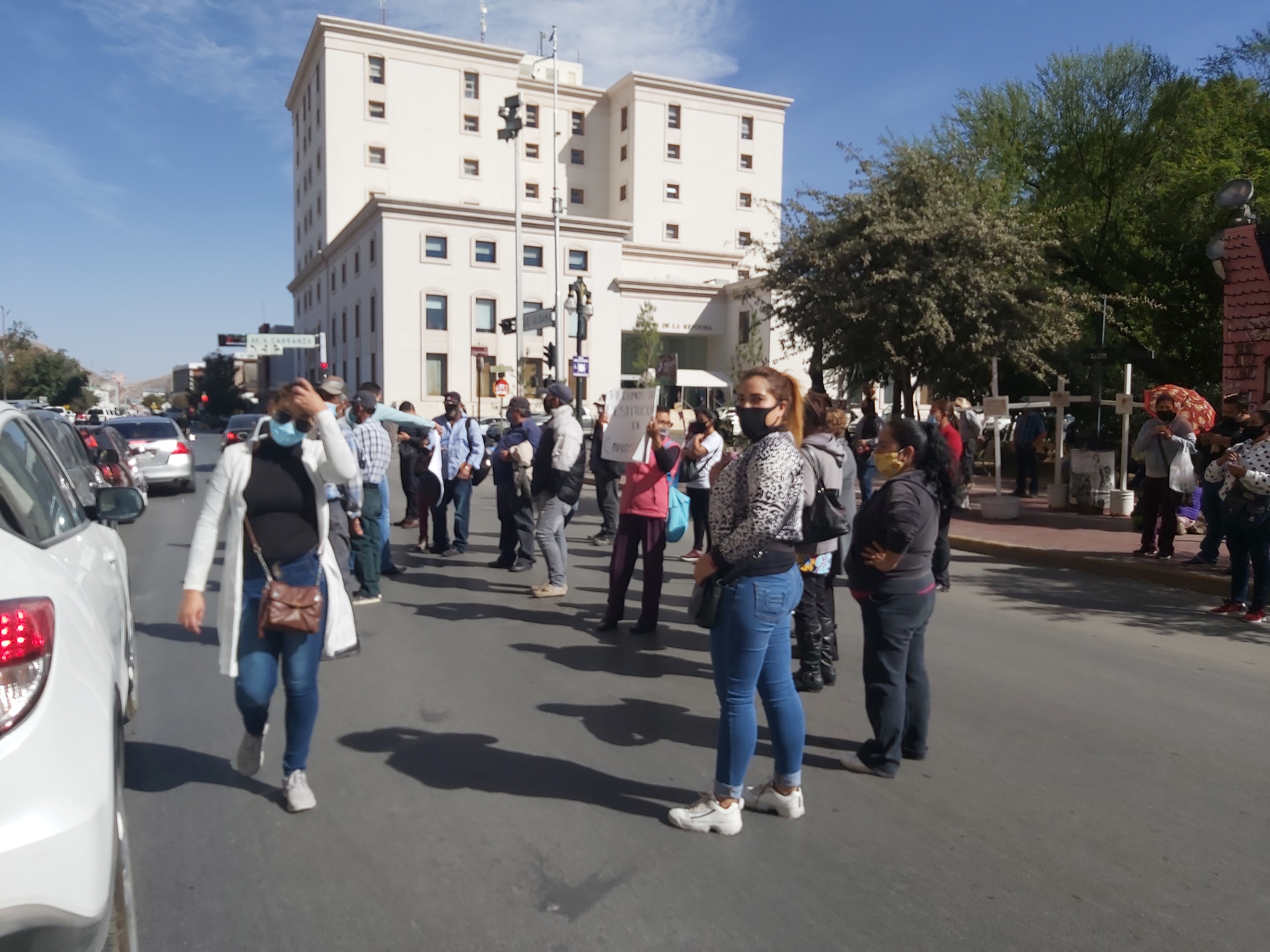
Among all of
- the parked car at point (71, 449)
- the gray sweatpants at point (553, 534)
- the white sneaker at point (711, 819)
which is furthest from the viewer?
the gray sweatpants at point (553, 534)

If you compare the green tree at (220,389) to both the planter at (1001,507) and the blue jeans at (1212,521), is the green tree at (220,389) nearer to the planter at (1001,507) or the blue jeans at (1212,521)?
the planter at (1001,507)

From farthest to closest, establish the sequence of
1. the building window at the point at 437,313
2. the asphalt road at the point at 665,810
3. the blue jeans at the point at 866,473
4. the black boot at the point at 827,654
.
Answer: the building window at the point at 437,313, the blue jeans at the point at 866,473, the black boot at the point at 827,654, the asphalt road at the point at 665,810

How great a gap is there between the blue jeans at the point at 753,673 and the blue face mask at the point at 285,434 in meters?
1.83

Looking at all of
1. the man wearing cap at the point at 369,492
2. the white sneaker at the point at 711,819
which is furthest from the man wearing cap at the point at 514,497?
the white sneaker at the point at 711,819

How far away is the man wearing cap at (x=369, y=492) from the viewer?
848 centimetres

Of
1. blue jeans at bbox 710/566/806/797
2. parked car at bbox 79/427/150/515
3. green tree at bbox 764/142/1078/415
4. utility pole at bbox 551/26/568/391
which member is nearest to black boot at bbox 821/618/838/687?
blue jeans at bbox 710/566/806/797

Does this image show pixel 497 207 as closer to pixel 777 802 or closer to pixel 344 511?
pixel 344 511

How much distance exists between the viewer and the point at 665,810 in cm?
415

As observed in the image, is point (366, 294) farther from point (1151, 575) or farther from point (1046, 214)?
point (1151, 575)

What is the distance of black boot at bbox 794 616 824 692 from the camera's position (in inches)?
235

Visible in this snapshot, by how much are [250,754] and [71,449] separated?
454 centimetres

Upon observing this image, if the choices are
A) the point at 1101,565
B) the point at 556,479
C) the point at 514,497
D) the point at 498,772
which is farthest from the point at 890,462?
the point at 1101,565

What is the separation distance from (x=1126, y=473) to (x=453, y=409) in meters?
10.7

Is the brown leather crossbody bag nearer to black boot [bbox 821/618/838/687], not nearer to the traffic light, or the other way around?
black boot [bbox 821/618/838/687]
